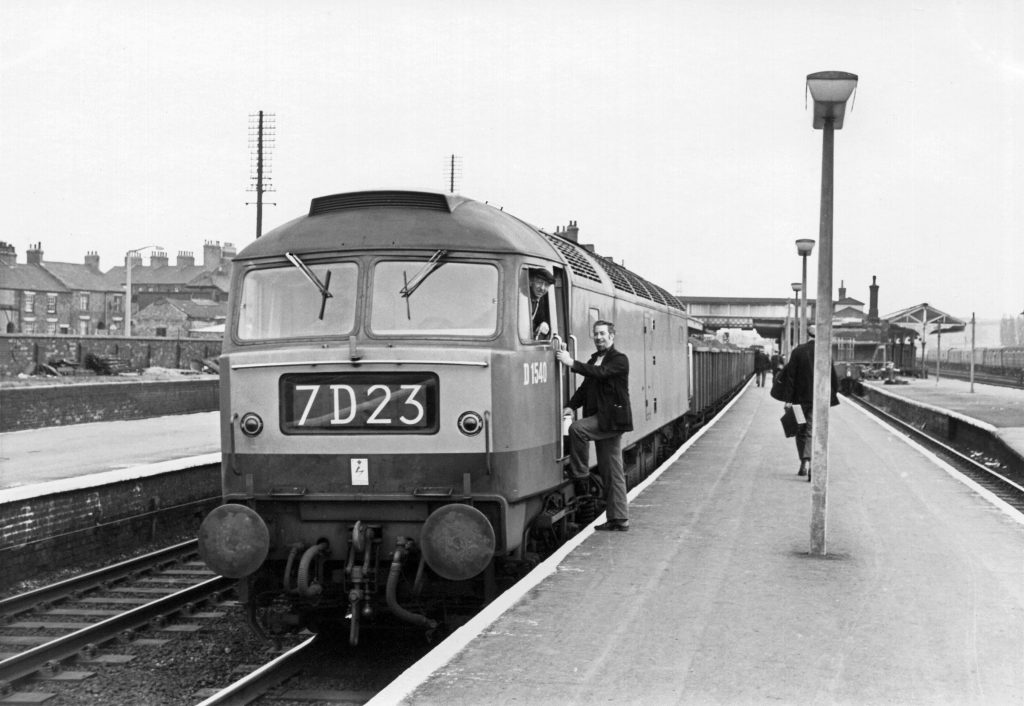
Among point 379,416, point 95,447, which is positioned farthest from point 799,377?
point 95,447

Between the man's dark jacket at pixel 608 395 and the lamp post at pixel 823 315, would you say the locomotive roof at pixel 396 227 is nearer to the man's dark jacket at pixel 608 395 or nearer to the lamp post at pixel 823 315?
the man's dark jacket at pixel 608 395

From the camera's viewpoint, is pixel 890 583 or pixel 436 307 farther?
pixel 890 583

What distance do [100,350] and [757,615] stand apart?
2927cm

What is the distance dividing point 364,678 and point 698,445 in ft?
38.4

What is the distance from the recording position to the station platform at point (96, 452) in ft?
39.7

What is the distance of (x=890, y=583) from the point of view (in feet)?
24.6

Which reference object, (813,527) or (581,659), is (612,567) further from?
(581,659)

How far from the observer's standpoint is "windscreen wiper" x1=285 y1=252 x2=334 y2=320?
7109mm

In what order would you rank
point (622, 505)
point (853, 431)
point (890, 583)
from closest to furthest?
point (890, 583), point (622, 505), point (853, 431)

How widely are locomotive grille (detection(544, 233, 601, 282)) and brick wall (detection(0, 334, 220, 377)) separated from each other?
22.6 meters

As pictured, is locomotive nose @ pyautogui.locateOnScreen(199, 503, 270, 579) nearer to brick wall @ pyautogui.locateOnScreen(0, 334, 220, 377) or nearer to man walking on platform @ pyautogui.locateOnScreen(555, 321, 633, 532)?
man walking on platform @ pyautogui.locateOnScreen(555, 321, 633, 532)

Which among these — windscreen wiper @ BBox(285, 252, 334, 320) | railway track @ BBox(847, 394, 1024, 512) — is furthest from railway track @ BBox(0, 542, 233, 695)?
railway track @ BBox(847, 394, 1024, 512)

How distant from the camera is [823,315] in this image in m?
8.56

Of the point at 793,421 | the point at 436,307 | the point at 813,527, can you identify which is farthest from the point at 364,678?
the point at 793,421
